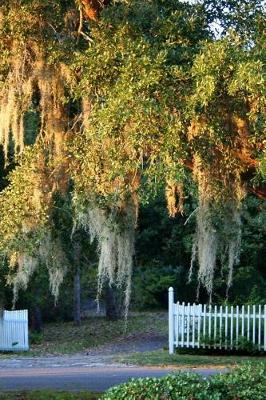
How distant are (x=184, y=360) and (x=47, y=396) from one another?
21.5 feet

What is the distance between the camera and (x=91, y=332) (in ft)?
86.5

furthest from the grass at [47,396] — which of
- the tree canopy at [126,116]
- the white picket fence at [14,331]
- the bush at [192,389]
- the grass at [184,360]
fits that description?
the white picket fence at [14,331]

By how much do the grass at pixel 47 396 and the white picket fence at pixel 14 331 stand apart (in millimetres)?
11871

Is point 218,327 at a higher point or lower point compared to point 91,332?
higher

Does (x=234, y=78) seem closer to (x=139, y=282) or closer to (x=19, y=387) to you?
(x=19, y=387)

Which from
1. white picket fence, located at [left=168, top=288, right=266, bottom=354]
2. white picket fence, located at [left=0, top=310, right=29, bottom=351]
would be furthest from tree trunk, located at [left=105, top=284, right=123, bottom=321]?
white picket fence, located at [left=168, top=288, right=266, bottom=354]

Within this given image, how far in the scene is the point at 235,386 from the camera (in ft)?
20.5

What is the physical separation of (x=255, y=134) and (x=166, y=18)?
65.8 inches

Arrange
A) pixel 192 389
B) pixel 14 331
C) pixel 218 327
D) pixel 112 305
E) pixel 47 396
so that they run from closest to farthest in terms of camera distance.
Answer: pixel 192 389 → pixel 47 396 → pixel 218 327 → pixel 14 331 → pixel 112 305

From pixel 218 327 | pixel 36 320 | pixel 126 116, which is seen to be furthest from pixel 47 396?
pixel 36 320

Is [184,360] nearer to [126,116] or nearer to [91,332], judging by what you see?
[126,116]

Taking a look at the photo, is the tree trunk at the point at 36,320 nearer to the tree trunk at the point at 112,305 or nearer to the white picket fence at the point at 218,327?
the tree trunk at the point at 112,305

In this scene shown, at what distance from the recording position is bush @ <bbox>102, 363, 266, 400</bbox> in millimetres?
5980

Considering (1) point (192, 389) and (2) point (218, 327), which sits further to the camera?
(2) point (218, 327)
